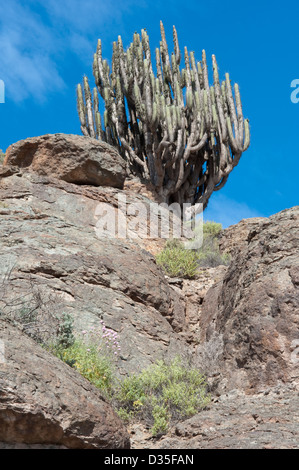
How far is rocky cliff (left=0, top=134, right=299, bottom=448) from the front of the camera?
151 inches

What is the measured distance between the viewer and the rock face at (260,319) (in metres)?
5.34

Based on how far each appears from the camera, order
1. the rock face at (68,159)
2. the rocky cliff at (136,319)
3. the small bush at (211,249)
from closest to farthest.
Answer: the rocky cliff at (136,319) → the small bush at (211,249) → the rock face at (68,159)

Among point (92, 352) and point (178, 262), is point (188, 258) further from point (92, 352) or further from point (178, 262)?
point (92, 352)

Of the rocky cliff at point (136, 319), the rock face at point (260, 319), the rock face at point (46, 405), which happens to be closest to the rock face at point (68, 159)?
the rocky cliff at point (136, 319)

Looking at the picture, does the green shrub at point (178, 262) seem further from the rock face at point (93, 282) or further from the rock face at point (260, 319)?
the rock face at point (260, 319)

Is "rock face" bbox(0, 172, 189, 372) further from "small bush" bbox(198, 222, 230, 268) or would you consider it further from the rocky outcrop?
"small bush" bbox(198, 222, 230, 268)

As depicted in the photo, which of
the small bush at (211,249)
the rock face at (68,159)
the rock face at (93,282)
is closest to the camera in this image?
the rock face at (93,282)

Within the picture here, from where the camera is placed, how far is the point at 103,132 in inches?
667

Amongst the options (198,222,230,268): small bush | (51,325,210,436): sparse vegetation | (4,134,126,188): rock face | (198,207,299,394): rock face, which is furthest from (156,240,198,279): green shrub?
(51,325,210,436): sparse vegetation

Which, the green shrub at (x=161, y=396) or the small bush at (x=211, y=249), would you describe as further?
the small bush at (x=211, y=249)

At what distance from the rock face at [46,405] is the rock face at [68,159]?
763 centimetres
